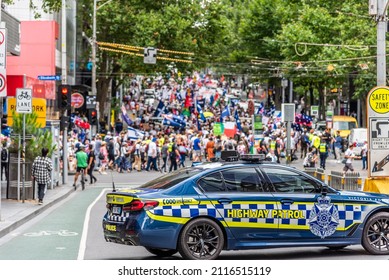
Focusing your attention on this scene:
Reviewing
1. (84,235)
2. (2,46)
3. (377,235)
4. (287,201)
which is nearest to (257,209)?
(287,201)

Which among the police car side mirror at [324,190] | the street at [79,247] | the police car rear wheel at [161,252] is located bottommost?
the street at [79,247]

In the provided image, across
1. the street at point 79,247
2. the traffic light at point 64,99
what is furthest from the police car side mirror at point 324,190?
the traffic light at point 64,99

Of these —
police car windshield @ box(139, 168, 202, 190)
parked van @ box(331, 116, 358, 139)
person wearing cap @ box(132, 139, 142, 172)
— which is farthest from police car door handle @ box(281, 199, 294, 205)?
parked van @ box(331, 116, 358, 139)

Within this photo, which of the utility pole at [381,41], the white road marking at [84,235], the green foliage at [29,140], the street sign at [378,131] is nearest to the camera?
the white road marking at [84,235]

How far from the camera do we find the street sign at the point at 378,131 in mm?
21062

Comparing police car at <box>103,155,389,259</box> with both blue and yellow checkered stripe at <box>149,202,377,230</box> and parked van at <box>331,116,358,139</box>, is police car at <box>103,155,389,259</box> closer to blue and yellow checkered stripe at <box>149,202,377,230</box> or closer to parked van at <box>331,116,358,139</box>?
blue and yellow checkered stripe at <box>149,202,377,230</box>

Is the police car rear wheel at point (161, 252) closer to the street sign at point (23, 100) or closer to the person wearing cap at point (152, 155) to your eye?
the street sign at point (23, 100)

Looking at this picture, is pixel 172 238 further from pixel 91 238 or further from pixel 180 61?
pixel 180 61

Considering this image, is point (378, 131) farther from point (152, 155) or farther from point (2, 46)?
point (152, 155)

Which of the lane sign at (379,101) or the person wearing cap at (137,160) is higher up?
the lane sign at (379,101)

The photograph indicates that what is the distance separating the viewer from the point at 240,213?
14.5 m

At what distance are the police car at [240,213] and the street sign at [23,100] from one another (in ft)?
38.3

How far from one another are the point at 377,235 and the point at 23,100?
1331cm

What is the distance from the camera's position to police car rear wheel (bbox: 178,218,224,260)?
1409 centimetres
